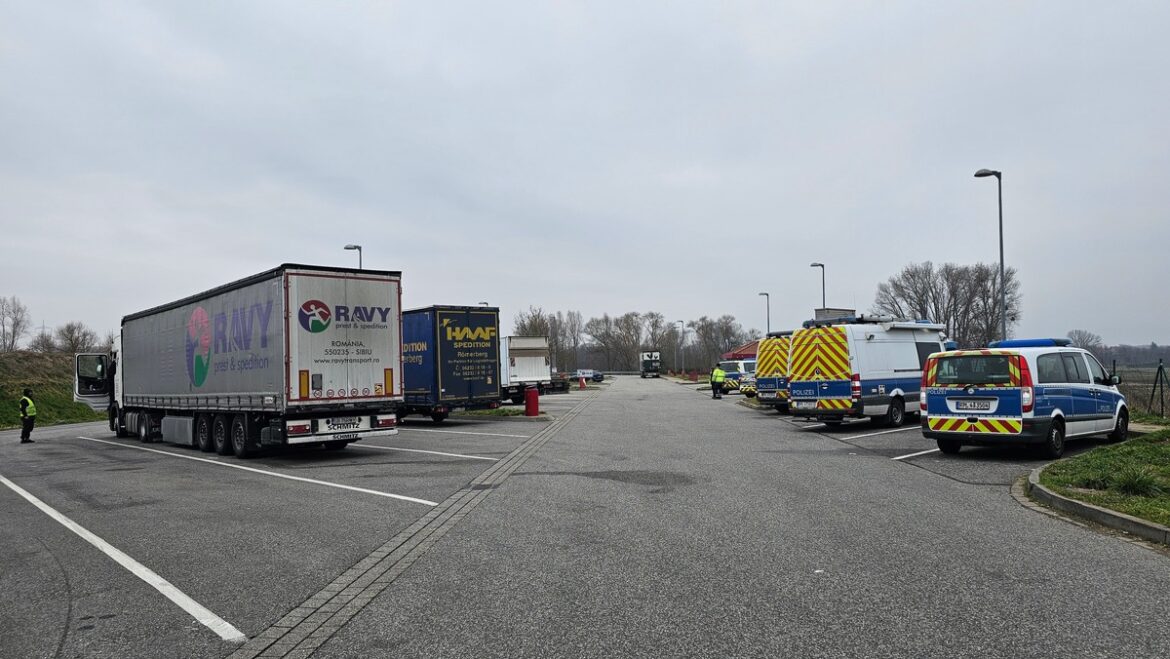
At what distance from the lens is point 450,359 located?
23.5 m

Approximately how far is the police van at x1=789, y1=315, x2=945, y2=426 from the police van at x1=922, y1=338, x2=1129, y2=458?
4.98 meters

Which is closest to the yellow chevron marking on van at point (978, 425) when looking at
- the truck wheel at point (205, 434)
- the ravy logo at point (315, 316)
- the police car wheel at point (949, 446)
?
the police car wheel at point (949, 446)

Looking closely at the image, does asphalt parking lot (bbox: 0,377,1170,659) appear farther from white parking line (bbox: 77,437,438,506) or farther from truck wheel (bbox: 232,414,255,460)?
truck wheel (bbox: 232,414,255,460)

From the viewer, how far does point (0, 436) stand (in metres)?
27.7

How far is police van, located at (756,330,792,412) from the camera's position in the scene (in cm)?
2666

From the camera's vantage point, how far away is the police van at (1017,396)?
40.8 feet

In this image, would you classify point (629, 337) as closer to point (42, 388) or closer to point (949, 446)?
point (42, 388)

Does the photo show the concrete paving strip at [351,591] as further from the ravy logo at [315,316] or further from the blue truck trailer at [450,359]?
the blue truck trailer at [450,359]

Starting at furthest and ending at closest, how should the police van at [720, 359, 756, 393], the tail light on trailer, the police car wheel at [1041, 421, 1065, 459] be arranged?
1. the police van at [720, 359, 756, 393]
2. the police car wheel at [1041, 421, 1065, 459]
3. the tail light on trailer

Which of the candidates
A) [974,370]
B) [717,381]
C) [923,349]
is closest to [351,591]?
[974,370]

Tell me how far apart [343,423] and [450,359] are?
885cm

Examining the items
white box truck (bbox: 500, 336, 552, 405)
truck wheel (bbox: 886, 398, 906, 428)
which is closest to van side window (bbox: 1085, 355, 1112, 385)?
truck wheel (bbox: 886, 398, 906, 428)

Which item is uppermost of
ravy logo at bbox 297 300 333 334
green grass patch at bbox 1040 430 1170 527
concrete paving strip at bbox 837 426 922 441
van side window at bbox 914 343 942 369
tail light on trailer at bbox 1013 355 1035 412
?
ravy logo at bbox 297 300 333 334

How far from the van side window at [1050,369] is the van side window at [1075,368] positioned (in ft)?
0.52
